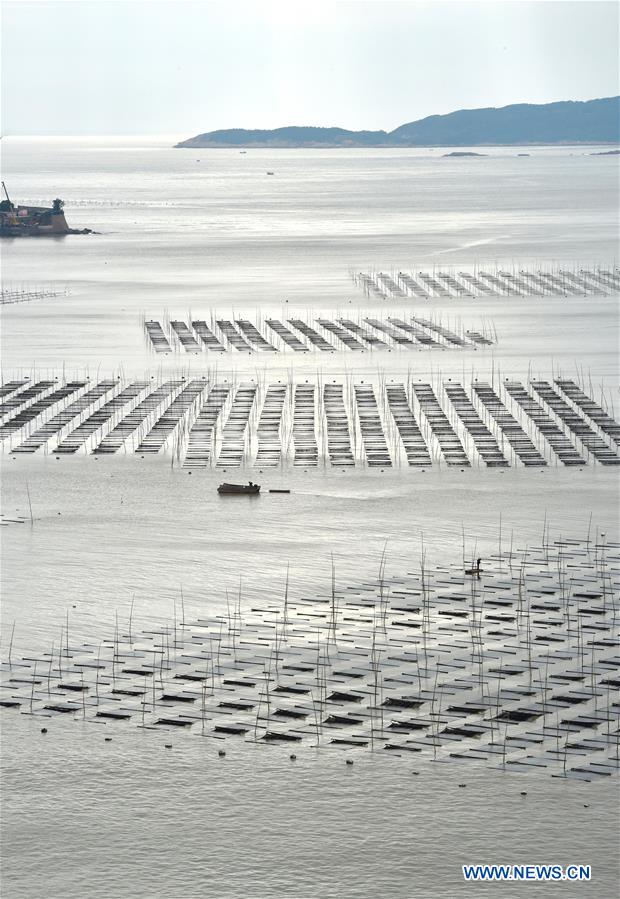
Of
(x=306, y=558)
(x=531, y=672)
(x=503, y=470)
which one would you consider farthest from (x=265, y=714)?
(x=503, y=470)

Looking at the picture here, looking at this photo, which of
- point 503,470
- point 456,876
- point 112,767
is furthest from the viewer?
point 503,470

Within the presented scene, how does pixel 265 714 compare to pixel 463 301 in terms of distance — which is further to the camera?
pixel 463 301

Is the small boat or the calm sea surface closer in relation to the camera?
the calm sea surface

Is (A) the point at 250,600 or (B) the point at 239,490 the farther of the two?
(B) the point at 239,490

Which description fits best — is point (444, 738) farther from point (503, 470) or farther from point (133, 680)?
point (503, 470)

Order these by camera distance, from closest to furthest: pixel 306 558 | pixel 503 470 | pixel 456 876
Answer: pixel 456 876, pixel 306 558, pixel 503 470

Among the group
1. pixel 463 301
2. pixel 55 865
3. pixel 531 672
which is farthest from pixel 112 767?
pixel 463 301

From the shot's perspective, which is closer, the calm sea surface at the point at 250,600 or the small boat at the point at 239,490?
the calm sea surface at the point at 250,600
